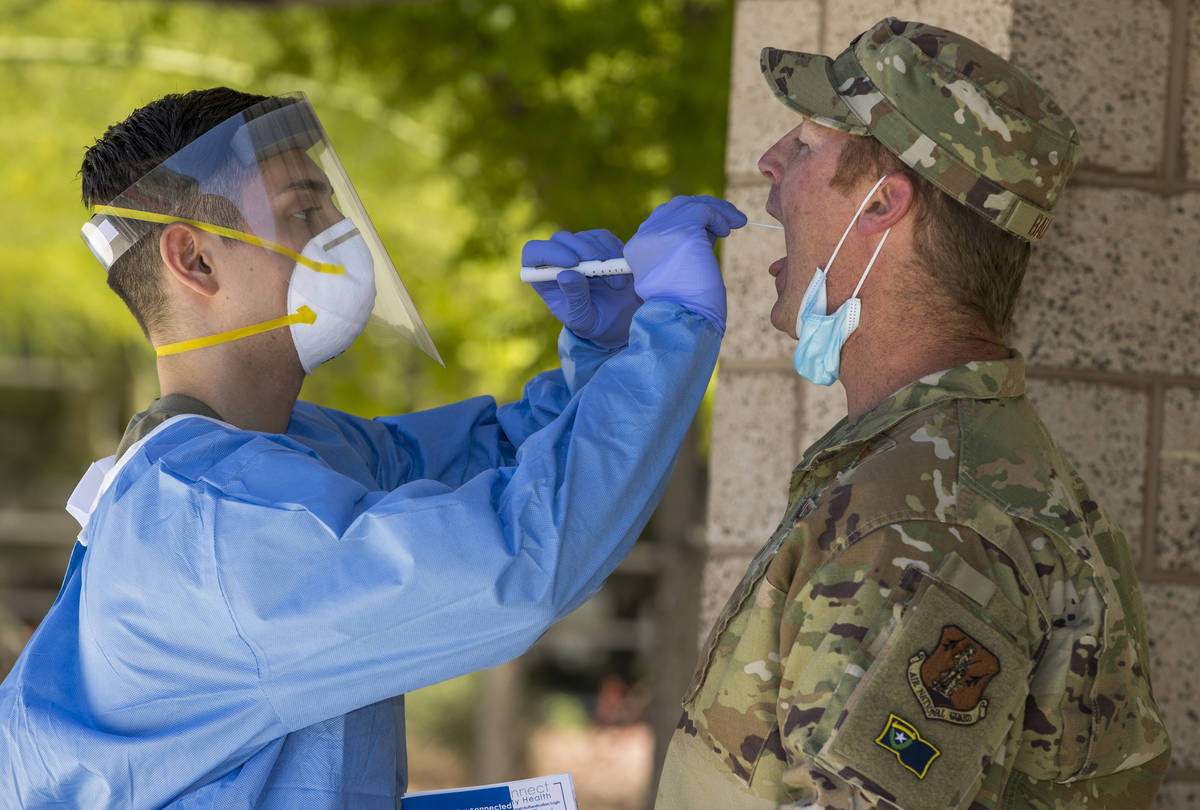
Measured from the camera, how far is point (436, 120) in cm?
648

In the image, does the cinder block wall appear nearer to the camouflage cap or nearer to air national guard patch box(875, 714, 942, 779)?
the camouflage cap

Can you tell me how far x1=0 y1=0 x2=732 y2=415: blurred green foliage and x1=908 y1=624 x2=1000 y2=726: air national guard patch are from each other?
3.81 meters

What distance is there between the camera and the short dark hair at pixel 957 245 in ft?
6.27

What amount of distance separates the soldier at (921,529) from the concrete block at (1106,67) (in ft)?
3.12

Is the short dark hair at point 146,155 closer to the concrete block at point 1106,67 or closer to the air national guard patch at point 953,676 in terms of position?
the air national guard patch at point 953,676

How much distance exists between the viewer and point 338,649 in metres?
1.77

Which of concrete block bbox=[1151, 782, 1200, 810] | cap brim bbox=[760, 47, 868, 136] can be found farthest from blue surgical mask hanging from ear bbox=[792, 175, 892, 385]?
concrete block bbox=[1151, 782, 1200, 810]

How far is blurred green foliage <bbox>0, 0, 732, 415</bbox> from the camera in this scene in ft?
17.7

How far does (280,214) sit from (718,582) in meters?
1.61

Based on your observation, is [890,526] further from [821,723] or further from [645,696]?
[645,696]

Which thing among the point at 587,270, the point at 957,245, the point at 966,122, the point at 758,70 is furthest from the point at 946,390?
the point at 758,70

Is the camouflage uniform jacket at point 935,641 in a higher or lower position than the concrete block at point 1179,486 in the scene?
higher

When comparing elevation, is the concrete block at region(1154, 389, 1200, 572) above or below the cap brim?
below

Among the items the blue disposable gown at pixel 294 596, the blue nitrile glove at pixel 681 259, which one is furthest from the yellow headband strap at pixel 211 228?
the blue nitrile glove at pixel 681 259
